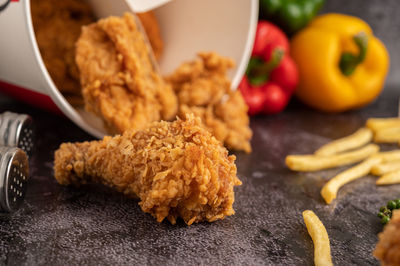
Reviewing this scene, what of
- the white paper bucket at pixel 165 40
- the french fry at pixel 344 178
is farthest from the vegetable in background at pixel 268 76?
the french fry at pixel 344 178

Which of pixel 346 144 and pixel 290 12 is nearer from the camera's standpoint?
pixel 346 144

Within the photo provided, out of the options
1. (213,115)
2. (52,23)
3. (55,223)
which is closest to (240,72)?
(213,115)

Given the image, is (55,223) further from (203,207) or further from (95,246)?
(203,207)

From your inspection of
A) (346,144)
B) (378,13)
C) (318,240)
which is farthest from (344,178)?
(378,13)

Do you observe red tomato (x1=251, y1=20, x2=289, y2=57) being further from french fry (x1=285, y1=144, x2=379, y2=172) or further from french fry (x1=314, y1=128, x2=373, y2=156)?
french fry (x1=285, y1=144, x2=379, y2=172)

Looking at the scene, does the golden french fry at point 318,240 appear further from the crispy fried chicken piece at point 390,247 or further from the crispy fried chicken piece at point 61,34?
the crispy fried chicken piece at point 61,34

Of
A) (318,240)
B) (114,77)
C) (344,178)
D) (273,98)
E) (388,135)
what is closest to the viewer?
(318,240)

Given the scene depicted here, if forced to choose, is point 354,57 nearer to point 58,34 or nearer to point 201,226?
point 58,34

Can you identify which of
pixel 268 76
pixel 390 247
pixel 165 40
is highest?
pixel 165 40

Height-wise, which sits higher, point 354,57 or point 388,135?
point 354,57
